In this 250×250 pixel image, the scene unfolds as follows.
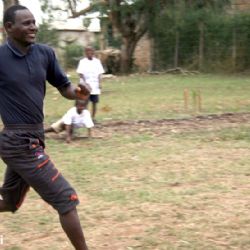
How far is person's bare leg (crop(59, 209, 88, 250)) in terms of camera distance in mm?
3767

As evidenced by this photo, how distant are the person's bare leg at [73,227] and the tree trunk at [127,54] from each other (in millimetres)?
22931

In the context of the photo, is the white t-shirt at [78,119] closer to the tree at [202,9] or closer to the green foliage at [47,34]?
the tree at [202,9]

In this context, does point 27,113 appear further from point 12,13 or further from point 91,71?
point 91,71

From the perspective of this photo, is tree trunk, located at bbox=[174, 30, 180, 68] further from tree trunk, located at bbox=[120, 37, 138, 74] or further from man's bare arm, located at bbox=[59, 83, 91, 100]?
man's bare arm, located at bbox=[59, 83, 91, 100]

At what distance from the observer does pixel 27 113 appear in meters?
3.70

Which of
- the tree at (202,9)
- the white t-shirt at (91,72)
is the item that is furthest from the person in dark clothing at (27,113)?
the tree at (202,9)

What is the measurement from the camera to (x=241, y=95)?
603 inches

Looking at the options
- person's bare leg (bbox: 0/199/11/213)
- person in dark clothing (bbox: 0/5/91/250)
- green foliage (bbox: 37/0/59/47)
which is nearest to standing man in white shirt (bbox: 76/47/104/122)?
person's bare leg (bbox: 0/199/11/213)

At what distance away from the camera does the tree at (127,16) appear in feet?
79.3

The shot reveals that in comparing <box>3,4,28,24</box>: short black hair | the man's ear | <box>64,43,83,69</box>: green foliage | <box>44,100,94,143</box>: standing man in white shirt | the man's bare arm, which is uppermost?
<box>3,4,28,24</box>: short black hair

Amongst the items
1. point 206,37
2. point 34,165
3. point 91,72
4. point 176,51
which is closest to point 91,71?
point 91,72

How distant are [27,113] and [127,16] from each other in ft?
72.2

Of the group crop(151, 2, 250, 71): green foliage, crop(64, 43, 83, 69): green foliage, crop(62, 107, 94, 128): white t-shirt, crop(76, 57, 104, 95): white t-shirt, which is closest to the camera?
crop(62, 107, 94, 128): white t-shirt

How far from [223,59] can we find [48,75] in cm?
2053
